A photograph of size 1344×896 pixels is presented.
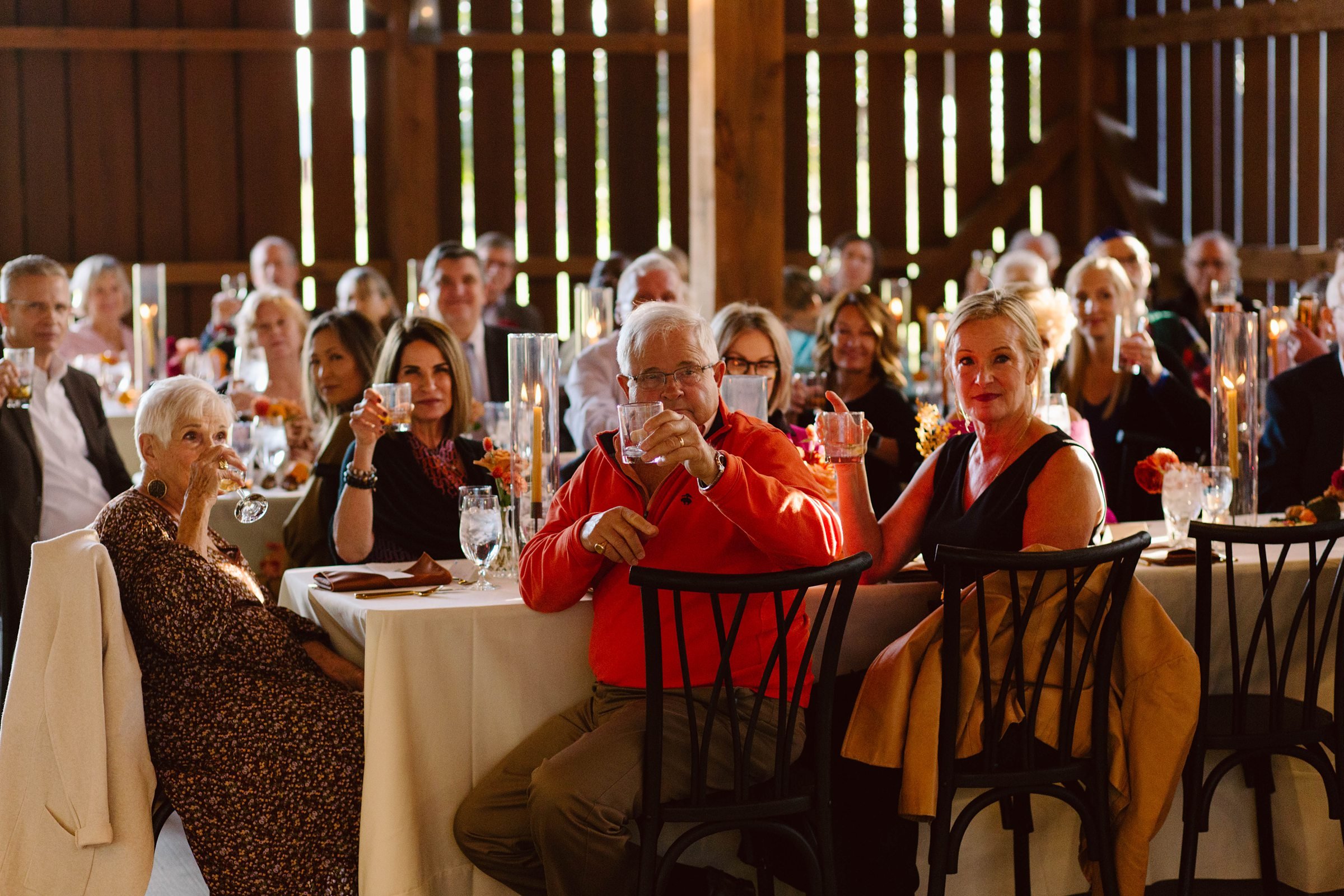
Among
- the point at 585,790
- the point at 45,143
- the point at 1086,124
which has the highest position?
the point at 1086,124

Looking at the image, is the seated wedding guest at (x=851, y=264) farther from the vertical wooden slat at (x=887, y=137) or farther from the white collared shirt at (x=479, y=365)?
the white collared shirt at (x=479, y=365)

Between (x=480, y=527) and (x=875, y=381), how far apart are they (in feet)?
6.99

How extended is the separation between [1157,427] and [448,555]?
2.30 metres

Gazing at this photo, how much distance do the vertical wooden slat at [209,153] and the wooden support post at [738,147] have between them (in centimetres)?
475

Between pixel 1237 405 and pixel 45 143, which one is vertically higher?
pixel 45 143

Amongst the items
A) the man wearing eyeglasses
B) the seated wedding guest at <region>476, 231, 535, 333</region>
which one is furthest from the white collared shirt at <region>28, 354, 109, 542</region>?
the seated wedding guest at <region>476, 231, 535, 333</region>

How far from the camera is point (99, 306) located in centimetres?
755

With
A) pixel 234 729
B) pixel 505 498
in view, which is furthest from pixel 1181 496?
pixel 234 729

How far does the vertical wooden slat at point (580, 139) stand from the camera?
9.59 m

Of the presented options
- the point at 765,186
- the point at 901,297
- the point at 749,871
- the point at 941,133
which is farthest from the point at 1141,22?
the point at 749,871

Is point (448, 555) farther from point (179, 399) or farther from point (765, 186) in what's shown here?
point (765, 186)

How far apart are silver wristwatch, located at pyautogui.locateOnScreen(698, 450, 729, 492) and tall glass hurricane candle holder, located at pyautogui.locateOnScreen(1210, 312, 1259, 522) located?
1.65 meters

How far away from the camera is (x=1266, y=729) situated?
10.1 ft

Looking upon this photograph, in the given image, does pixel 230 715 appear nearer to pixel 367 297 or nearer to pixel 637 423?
pixel 637 423
